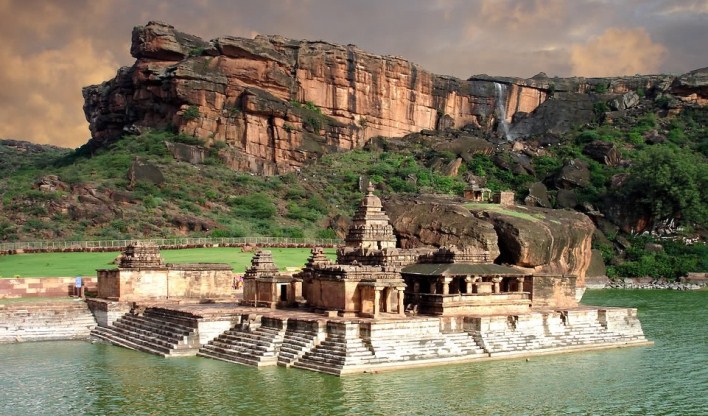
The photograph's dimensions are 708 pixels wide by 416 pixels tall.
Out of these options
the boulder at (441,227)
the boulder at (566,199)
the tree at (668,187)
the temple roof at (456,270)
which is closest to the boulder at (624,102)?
the tree at (668,187)

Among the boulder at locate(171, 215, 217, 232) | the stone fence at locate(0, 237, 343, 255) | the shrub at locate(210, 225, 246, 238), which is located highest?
the boulder at locate(171, 215, 217, 232)

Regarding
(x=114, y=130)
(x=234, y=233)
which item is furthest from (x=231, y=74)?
(x=234, y=233)

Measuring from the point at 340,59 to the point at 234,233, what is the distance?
1720 inches

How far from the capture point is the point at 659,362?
28.5 m

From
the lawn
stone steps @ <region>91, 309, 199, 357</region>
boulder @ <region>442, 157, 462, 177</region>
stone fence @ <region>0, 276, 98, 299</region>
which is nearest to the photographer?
stone steps @ <region>91, 309, 199, 357</region>

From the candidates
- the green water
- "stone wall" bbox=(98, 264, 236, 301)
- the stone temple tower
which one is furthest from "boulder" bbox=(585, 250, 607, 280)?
the green water

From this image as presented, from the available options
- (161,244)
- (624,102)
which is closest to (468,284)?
(161,244)

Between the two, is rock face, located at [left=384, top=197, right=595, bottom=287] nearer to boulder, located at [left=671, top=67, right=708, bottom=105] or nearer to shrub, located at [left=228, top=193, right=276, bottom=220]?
shrub, located at [left=228, top=193, right=276, bottom=220]

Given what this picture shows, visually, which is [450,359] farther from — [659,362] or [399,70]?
[399,70]

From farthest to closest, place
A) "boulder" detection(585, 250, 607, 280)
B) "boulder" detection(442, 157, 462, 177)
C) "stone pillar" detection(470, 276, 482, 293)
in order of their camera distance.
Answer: "boulder" detection(442, 157, 462, 177)
"boulder" detection(585, 250, 607, 280)
"stone pillar" detection(470, 276, 482, 293)

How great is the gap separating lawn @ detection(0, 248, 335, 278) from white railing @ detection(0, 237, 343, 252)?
1.84 metres

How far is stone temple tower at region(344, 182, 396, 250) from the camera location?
1400 inches

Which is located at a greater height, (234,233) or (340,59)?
(340,59)

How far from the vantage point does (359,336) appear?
84.1 ft
